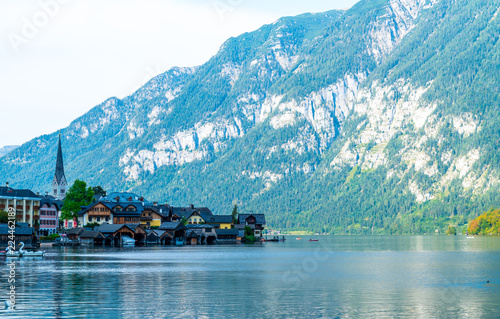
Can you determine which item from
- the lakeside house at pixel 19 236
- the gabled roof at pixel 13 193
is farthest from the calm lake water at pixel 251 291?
the gabled roof at pixel 13 193

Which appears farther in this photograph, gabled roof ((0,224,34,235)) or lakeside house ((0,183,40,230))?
lakeside house ((0,183,40,230))

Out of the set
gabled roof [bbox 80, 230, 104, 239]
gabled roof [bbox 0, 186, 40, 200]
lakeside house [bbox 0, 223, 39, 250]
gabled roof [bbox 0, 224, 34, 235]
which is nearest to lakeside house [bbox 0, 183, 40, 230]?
gabled roof [bbox 0, 186, 40, 200]

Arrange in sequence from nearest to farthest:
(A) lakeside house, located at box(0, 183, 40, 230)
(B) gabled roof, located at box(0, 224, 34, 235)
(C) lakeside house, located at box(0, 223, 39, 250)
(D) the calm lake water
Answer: (D) the calm lake water
(C) lakeside house, located at box(0, 223, 39, 250)
(B) gabled roof, located at box(0, 224, 34, 235)
(A) lakeside house, located at box(0, 183, 40, 230)

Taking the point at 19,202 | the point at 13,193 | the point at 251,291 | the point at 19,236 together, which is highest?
the point at 13,193

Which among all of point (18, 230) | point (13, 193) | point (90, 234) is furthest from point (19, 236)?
point (90, 234)

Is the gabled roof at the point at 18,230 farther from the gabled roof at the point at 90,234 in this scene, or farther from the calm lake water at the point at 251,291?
the calm lake water at the point at 251,291

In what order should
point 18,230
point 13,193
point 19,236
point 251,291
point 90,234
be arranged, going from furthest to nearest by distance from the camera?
point 90,234 → point 13,193 → point 19,236 → point 18,230 → point 251,291

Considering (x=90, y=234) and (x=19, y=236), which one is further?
(x=90, y=234)

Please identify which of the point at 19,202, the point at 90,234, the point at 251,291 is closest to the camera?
the point at 251,291

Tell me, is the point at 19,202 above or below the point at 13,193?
below

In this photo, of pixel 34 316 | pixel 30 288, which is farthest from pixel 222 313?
pixel 30 288

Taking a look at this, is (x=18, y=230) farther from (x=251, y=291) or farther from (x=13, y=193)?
(x=251, y=291)

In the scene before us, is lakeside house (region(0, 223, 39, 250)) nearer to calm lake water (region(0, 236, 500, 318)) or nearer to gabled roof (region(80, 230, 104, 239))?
gabled roof (region(80, 230, 104, 239))

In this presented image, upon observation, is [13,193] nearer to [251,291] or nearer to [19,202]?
[19,202]
